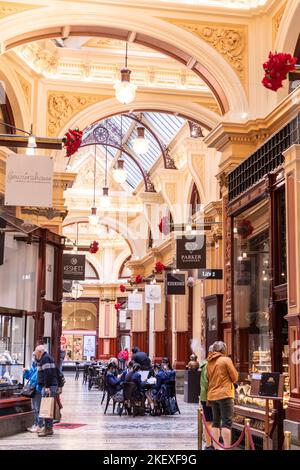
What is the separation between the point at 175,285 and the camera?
63.5 feet

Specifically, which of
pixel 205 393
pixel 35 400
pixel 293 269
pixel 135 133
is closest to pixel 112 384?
pixel 35 400

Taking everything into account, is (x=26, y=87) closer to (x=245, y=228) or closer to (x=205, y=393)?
(x=245, y=228)

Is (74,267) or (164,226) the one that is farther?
(164,226)

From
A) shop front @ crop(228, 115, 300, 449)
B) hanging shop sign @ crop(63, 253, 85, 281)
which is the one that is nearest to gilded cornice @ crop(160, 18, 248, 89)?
shop front @ crop(228, 115, 300, 449)

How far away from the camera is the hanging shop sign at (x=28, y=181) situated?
9.23 meters

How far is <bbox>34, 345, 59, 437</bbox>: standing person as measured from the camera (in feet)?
36.2

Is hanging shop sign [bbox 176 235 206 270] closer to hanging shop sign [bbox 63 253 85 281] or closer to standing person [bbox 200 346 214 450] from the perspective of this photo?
hanging shop sign [bbox 63 253 85 281]

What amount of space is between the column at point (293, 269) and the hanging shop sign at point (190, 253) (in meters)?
6.37

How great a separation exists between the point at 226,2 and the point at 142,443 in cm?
759

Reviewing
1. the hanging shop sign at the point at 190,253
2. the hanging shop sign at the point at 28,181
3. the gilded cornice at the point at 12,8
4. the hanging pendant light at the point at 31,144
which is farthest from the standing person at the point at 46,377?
the gilded cornice at the point at 12,8

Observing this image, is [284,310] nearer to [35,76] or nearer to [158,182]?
[35,76]

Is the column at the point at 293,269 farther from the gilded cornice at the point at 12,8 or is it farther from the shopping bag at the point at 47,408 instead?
the gilded cornice at the point at 12,8

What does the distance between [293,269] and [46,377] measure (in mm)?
4391

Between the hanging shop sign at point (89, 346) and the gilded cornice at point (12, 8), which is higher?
the gilded cornice at point (12, 8)
